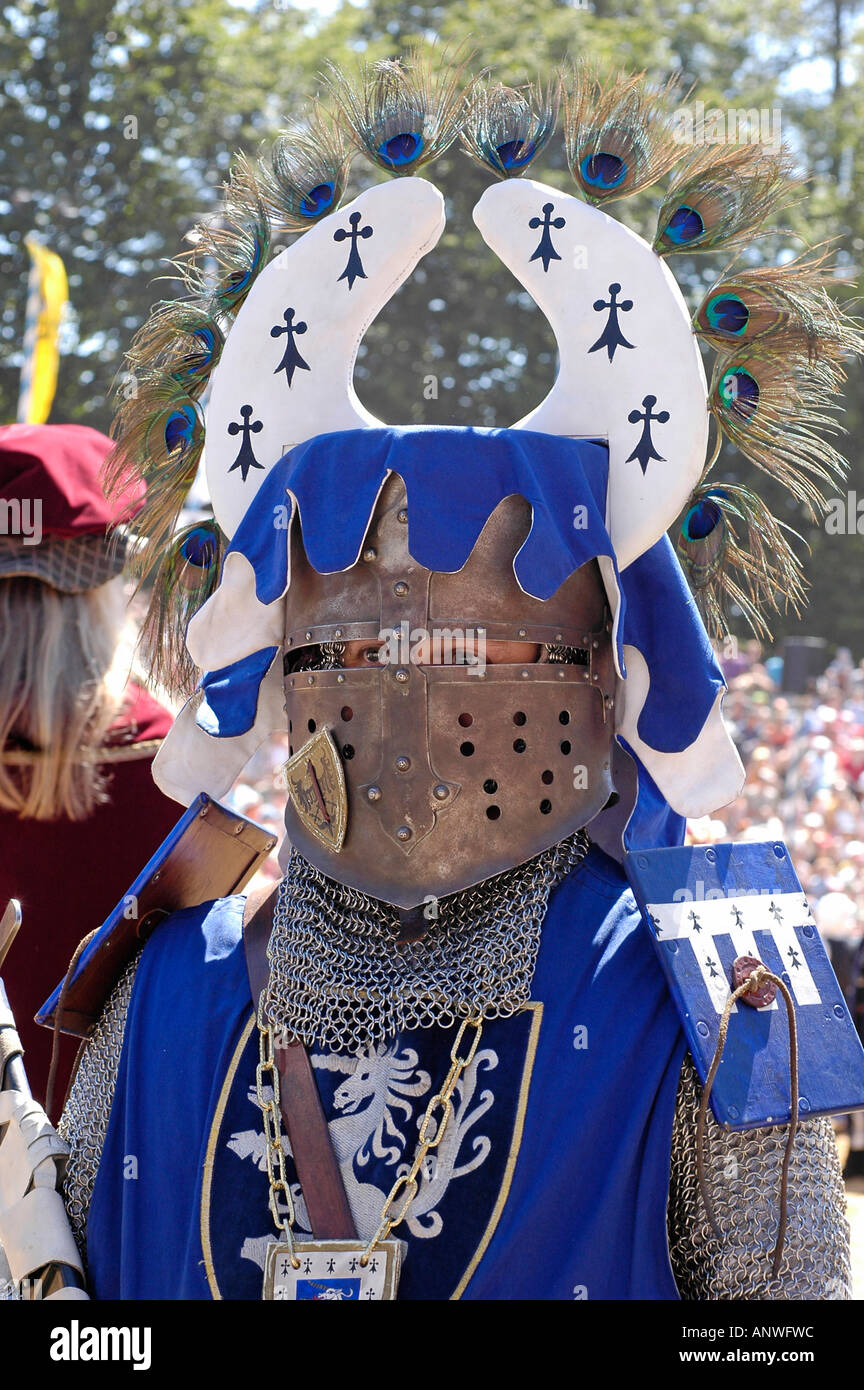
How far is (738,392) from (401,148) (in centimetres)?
84

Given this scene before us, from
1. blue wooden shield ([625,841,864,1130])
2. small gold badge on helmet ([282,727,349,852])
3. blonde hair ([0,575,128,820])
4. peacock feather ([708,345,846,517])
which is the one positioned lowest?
blue wooden shield ([625,841,864,1130])

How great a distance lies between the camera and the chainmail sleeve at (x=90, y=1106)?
2.88 m

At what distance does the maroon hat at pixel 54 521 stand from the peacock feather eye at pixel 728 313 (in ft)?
5.17

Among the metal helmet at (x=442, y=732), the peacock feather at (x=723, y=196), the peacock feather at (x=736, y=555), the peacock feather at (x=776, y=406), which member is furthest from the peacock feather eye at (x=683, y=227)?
the metal helmet at (x=442, y=732)

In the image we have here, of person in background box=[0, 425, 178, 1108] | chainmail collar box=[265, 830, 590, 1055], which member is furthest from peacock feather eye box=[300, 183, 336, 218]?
chainmail collar box=[265, 830, 590, 1055]

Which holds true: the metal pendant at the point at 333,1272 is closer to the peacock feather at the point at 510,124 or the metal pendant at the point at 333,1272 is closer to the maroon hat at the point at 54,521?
the maroon hat at the point at 54,521

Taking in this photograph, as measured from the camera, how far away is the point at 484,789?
108 inches

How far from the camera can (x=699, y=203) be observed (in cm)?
296

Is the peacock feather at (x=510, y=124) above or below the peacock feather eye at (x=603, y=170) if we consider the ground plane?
above

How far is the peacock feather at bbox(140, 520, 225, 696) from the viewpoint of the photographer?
3.32 meters

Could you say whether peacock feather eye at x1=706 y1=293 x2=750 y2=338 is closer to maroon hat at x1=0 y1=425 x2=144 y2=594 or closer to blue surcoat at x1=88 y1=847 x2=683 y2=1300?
blue surcoat at x1=88 y1=847 x2=683 y2=1300

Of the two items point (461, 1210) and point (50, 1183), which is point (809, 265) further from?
point (50, 1183)

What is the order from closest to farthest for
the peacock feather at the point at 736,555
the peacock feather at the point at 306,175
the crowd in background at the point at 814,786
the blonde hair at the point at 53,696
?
the peacock feather at the point at 736,555 → the peacock feather at the point at 306,175 → the blonde hair at the point at 53,696 → the crowd in background at the point at 814,786

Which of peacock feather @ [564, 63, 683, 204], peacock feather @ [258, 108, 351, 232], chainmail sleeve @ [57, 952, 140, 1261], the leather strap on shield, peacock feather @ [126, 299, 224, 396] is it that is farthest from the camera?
peacock feather @ [126, 299, 224, 396]
